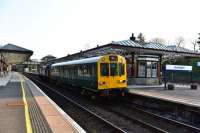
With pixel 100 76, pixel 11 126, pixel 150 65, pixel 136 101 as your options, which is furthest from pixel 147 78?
pixel 11 126

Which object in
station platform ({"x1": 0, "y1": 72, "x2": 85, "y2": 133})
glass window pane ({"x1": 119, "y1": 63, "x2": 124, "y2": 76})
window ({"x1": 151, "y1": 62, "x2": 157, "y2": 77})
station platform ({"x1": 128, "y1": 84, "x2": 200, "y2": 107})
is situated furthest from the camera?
window ({"x1": 151, "y1": 62, "x2": 157, "y2": 77})

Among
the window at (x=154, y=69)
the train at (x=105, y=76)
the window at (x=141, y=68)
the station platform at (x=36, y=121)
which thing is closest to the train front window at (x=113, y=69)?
the train at (x=105, y=76)

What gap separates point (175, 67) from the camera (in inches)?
1073

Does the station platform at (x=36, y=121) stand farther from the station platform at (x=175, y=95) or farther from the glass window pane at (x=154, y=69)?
the glass window pane at (x=154, y=69)

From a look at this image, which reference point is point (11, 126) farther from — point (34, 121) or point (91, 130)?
point (91, 130)

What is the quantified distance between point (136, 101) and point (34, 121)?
9394mm

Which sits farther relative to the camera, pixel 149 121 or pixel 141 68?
pixel 141 68

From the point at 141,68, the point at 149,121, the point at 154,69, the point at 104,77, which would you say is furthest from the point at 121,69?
the point at 154,69

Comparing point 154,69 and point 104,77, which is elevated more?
point 154,69

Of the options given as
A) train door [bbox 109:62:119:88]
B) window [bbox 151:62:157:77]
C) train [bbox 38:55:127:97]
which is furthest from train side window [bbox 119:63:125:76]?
window [bbox 151:62:157:77]

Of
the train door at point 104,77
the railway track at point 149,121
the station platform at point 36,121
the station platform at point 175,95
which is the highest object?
the train door at point 104,77

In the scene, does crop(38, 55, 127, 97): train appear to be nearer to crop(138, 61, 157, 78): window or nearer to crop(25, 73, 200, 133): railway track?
crop(25, 73, 200, 133): railway track

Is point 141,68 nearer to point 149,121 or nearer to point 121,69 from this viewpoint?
point 121,69

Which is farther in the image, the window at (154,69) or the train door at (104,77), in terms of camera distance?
the window at (154,69)
